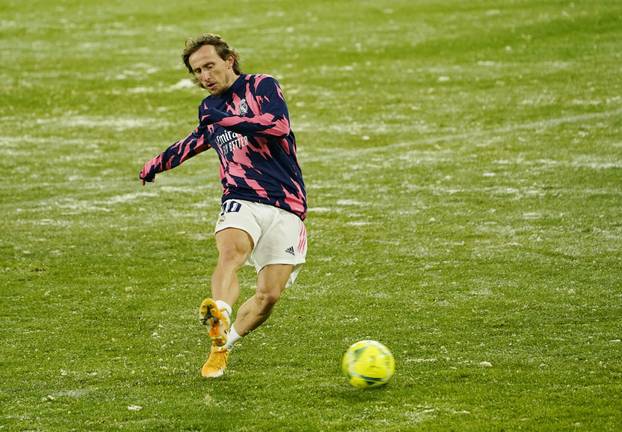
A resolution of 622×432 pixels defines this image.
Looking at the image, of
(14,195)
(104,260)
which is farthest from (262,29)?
(104,260)

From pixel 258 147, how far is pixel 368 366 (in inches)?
65.5

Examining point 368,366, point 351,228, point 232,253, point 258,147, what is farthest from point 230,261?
point 351,228

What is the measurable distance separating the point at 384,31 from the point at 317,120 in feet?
23.9

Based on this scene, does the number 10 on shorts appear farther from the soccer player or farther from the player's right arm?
the player's right arm

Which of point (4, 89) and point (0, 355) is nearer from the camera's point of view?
point (0, 355)

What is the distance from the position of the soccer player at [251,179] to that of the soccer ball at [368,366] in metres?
0.75

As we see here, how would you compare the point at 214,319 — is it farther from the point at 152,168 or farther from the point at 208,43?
the point at 208,43

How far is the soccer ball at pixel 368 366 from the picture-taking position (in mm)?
7258

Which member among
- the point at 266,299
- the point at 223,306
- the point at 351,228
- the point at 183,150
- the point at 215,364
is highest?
the point at 183,150

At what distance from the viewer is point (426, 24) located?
26.4 m

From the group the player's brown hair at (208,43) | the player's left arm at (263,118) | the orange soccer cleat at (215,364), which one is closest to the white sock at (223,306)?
the orange soccer cleat at (215,364)

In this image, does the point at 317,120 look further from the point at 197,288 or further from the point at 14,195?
the point at 197,288

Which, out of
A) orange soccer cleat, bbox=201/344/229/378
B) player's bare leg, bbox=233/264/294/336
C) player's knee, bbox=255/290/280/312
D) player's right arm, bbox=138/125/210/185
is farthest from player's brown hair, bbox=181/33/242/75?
orange soccer cleat, bbox=201/344/229/378

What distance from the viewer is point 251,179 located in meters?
7.93
